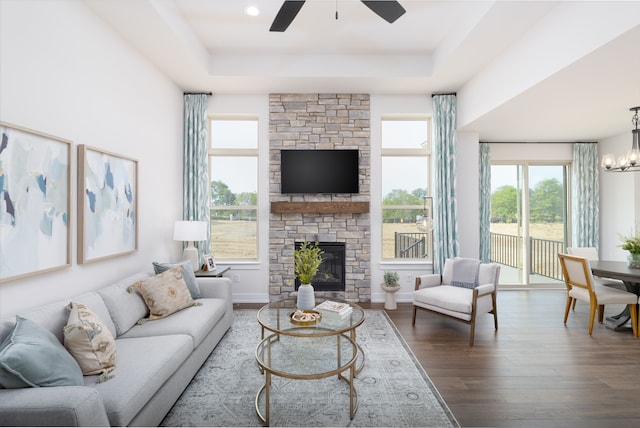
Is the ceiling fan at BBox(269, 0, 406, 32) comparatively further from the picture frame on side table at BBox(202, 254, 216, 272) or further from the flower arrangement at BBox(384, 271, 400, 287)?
the flower arrangement at BBox(384, 271, 400, 287)

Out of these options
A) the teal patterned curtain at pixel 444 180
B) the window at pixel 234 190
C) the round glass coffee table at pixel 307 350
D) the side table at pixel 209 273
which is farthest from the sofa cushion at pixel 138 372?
the teal patterned curtain at pixel 444 180

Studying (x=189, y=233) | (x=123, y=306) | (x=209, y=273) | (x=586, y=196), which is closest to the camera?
(x=123, y=306)

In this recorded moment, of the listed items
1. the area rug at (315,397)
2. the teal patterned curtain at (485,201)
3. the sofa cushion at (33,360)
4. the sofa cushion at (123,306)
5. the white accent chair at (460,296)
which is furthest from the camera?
the teal patterned curtain at (485,201)

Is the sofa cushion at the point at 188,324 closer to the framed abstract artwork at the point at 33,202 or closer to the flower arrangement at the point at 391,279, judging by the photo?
the framed abstract artwork at the point at 33,202

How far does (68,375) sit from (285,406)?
1.29 metres

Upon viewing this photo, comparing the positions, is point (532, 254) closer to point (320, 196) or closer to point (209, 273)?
point (320, 196)

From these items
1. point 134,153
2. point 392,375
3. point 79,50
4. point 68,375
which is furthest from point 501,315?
point 79,50

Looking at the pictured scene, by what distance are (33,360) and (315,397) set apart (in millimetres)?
1657

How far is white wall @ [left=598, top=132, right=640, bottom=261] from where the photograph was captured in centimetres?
496

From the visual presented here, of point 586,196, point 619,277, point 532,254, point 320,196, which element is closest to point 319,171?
point 320,196

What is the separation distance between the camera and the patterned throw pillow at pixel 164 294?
2.63m

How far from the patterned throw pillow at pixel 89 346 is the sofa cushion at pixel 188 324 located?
1.74ft

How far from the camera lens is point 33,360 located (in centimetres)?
142

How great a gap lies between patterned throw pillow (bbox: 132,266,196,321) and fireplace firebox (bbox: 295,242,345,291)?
197 cm
